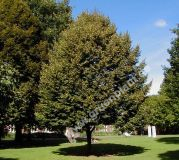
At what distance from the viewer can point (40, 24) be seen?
47531mm

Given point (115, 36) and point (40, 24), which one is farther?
point (40, 24)

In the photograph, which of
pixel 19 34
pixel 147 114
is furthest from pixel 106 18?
pixel 19 34

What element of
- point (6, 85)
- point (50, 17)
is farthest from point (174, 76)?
point (50, 17)

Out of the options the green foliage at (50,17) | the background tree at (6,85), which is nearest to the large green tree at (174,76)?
the background tree at (6,85)

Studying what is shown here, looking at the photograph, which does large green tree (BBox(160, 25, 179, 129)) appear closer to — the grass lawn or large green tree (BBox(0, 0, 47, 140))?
the grass lawn

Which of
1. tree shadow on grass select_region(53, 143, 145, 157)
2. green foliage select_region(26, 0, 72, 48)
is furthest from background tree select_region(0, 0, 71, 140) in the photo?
tree shadow on grass select_region(53, 143, 145, 157)

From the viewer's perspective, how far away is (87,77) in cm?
3131

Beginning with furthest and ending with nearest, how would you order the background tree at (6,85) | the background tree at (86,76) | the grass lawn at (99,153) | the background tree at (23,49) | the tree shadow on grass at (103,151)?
the background tree at (23,49) → the tree shadow on grass at (103,151) → the background tree at (86,76) → the grass lawn at (99,153) → the background tree at (6,85)

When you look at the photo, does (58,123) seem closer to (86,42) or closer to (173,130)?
(86,42)

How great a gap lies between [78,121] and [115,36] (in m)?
7.37

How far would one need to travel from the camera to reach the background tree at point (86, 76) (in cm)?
3098

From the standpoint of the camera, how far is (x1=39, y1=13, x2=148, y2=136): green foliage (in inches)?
1221

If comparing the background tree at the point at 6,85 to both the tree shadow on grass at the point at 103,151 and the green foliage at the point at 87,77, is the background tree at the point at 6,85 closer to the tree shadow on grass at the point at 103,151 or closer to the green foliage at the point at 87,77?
the green foliage at the point at 87,77

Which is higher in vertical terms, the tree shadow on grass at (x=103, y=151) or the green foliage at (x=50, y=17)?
the green foliage at (x=50, y=17)
